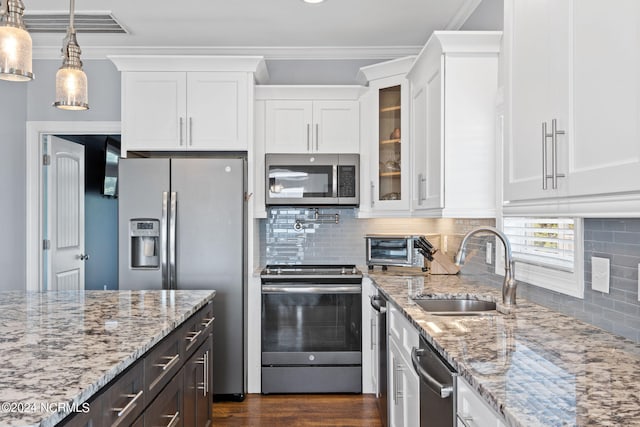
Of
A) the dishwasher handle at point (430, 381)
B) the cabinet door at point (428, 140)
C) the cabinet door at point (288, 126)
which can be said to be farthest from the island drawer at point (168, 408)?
the cabinet door at point (288, 126)

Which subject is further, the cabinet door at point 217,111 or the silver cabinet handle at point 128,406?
the cabinet door at point 217,111

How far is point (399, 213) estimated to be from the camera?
12.0 feet

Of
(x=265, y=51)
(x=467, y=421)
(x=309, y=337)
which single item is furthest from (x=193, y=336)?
(x=265, y=51)

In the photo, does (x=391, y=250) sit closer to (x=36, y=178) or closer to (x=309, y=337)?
(x=309, y=337)

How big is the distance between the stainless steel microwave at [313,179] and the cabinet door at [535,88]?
2257 millimetres

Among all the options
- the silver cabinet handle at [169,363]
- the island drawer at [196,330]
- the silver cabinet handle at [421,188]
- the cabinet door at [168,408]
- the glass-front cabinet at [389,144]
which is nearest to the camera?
the cabinet door at [168,408]

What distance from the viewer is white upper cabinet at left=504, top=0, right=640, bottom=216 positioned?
3.47ft

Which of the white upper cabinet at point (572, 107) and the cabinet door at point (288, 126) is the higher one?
the cabinet door at point (288, 126)

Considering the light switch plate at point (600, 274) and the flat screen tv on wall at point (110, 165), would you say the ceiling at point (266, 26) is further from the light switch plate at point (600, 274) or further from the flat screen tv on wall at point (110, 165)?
the light switch plate at point (600, 274)

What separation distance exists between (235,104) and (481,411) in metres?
3.01

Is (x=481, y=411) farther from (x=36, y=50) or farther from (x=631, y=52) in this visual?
(x=36, y=50)

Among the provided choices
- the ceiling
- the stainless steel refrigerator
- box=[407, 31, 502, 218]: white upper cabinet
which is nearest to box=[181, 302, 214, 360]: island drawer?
the stainless steel refrigerator

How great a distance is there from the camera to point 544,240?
228cm

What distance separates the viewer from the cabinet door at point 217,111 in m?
3.78
